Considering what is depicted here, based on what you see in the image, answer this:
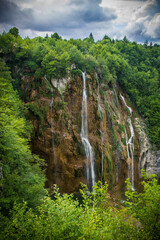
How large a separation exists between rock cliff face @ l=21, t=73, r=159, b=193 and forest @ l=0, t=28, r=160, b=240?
118 cm

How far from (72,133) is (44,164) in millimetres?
5473

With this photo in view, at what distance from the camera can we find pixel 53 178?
19516 mm

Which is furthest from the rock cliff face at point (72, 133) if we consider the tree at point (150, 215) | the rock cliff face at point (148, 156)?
the tree at point (150, 215)

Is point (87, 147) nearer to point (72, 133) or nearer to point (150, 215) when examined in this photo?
point (72, 133)

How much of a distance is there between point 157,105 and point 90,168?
19.2m

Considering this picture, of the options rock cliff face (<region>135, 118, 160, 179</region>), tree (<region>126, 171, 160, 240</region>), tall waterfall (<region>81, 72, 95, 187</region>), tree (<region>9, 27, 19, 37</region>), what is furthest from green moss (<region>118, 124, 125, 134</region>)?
tree (<region>9, 27, 19, 37</region>)

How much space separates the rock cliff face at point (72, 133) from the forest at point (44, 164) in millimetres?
1180

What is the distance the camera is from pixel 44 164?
57.2 ft

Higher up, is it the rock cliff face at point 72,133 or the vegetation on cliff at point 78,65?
the vegetation on cliff at point 78,65

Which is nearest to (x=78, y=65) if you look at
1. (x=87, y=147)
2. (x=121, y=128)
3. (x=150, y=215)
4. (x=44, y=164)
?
(x=121, y=128)

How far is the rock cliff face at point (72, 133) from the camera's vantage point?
1959cm

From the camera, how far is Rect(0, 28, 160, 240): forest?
227 inches

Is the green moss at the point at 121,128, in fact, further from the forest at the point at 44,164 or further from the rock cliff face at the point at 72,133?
the forest at the point at 44,164

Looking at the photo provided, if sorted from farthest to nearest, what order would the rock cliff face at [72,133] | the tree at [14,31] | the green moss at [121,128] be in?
1. the green moss at [121,128]
2. the tree at [14,31]
3. the rock cliff face at [72,133]
